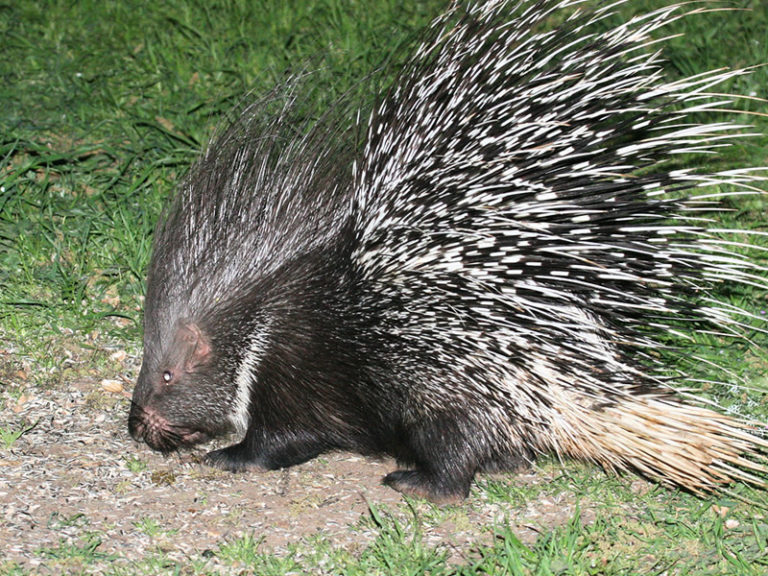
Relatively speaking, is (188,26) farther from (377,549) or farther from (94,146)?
(377,549)

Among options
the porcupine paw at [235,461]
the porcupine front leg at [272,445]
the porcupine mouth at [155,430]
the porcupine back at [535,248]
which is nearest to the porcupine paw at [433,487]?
the porcupine back at [535,248]

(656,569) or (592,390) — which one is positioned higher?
(592,390)

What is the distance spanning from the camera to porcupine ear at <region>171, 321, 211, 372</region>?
2734 mm

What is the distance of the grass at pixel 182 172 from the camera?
245cm

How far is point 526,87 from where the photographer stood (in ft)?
8.00

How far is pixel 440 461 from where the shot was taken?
8.71 feet

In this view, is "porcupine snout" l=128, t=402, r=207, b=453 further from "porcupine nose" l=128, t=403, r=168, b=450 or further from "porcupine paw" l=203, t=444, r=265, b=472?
"porcupine paw" l=203, t=444, r=265, b=472

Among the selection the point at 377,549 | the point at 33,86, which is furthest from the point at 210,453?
the point at 33,86

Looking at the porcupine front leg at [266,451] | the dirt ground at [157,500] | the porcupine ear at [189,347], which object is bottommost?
the dirt ground at [157,500]

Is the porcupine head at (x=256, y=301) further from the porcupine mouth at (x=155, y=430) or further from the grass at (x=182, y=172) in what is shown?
the grass at (x=182, y=172)

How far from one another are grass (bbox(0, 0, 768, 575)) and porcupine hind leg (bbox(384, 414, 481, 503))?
59mm

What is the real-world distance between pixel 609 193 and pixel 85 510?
1522 mm

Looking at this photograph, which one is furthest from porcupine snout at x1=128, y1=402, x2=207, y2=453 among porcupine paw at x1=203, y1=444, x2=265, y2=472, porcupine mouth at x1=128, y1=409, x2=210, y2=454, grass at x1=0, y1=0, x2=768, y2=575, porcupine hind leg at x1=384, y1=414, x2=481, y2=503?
porcupine hind leg at x1=384, y1=414, x2=481, y2=503

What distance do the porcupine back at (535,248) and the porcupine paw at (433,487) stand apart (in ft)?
0.47
